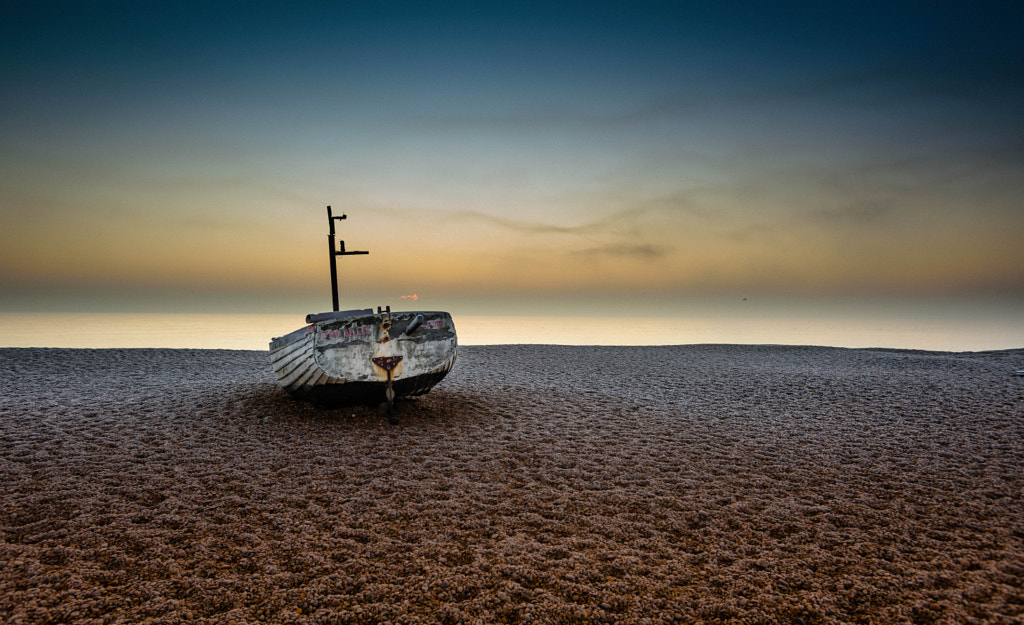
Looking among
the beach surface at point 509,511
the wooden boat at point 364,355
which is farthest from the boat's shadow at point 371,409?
the wooden boat at point 364,355

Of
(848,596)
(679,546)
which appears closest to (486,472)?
(679,546)

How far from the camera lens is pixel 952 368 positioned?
12.0 m

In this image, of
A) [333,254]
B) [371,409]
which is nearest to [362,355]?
[371,409]

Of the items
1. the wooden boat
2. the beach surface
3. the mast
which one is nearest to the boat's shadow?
the beach surface

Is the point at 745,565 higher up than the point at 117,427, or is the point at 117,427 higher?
the point at 117,427

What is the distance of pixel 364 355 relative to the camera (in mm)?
6598

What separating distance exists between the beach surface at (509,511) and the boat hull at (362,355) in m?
0.43

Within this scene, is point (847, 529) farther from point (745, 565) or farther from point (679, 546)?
point (679, 546)

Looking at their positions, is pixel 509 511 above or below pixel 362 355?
below

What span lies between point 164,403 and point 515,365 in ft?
25.9

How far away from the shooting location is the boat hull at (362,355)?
6.48 meters

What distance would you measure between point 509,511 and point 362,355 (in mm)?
3515

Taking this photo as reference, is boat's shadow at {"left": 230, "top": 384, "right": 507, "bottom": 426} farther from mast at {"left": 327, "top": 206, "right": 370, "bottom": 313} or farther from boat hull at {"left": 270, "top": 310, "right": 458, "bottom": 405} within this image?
mast at {"left": 327, "top": 206, "right": 370, "bottom": 313}

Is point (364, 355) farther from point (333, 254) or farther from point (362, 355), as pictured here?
point (333, 254)
